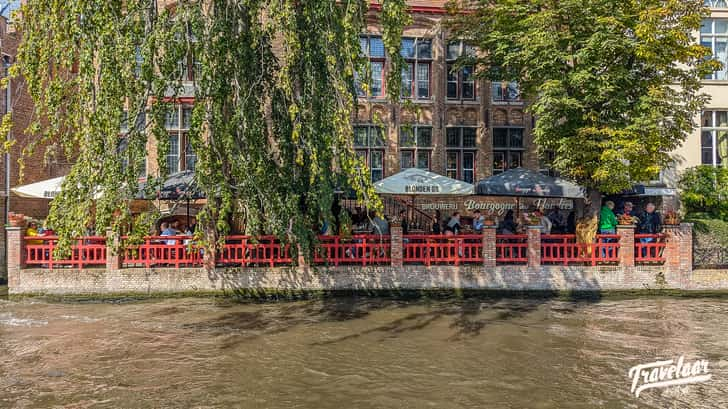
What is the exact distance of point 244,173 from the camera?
9.31 metres

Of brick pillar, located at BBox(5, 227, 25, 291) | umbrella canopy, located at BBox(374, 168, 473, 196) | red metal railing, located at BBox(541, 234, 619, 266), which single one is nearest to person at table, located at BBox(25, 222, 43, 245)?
brick pillar, located at BBox(5, 227, 25, 291)

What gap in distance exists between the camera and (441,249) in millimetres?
13266

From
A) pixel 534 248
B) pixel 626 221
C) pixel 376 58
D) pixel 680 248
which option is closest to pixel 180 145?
pixel 376 58

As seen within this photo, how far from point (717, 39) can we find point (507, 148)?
8.93m

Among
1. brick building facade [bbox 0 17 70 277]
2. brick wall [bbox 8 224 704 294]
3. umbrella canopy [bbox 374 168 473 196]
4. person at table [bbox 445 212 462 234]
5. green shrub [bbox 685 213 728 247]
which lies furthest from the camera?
brick building facade [bbox 0 17 70 277]

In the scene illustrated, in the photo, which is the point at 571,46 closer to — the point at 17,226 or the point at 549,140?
the point at 549,140

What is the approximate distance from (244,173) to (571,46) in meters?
9.36

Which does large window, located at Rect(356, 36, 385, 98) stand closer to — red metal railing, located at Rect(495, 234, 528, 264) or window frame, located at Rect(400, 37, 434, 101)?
window frame, located at Rect(400, 37, 434, 101)

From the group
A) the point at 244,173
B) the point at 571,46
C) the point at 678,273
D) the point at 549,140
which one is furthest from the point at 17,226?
the point at 678,273

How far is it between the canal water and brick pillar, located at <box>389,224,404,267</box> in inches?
44.7

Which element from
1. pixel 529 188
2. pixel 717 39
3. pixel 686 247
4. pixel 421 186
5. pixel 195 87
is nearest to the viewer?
pixel 195 87

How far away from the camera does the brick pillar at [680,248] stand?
1303 cm

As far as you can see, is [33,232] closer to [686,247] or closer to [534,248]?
[534,248]

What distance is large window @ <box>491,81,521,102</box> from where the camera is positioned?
19.5 meters
